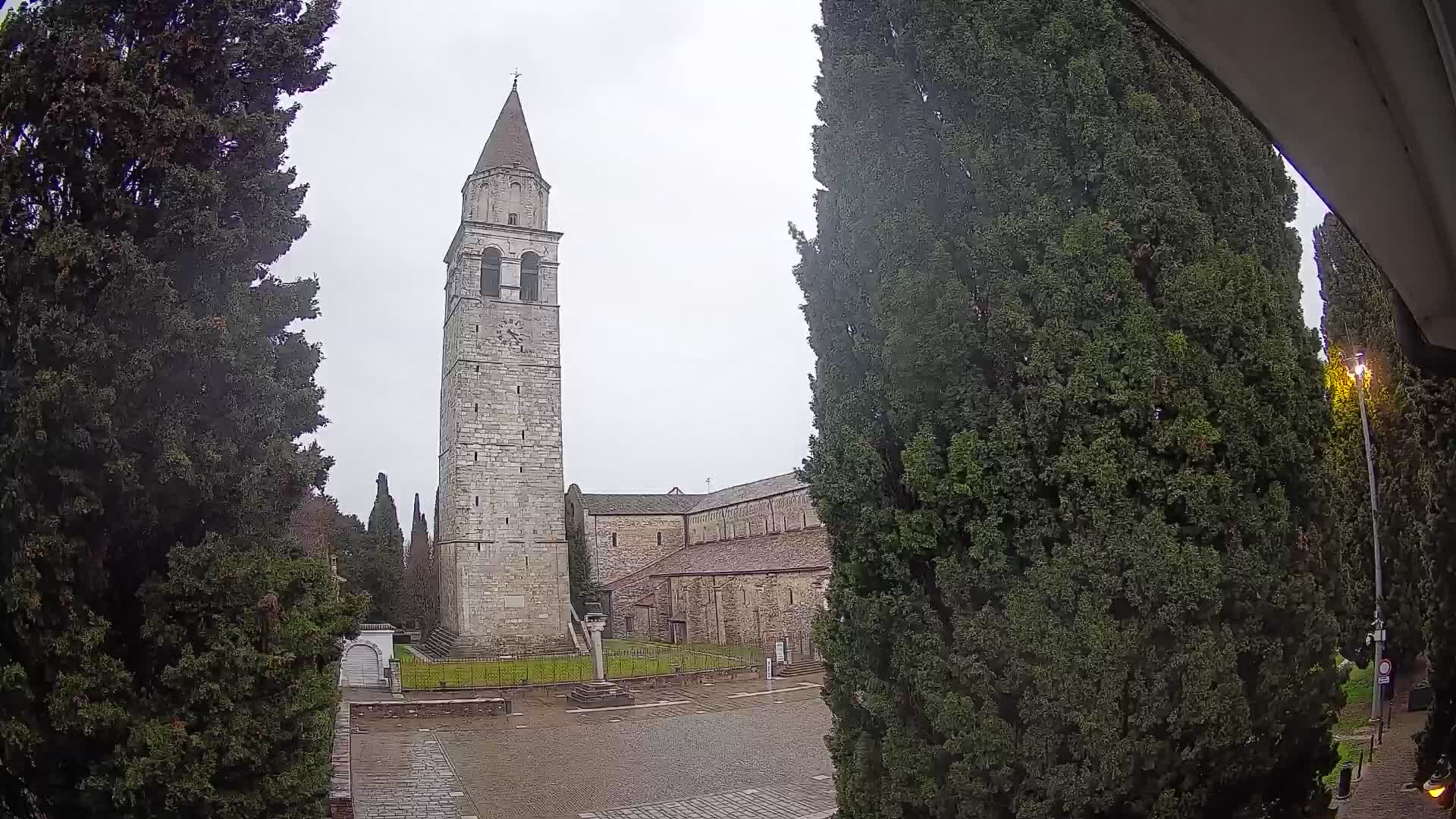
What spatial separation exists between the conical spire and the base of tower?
64.1 feet

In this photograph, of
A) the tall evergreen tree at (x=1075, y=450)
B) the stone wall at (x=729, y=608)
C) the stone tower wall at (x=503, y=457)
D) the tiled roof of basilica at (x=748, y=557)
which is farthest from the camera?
the tiled roof of basilica at (x=748, y=557)

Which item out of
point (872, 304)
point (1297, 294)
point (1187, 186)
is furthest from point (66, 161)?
point (1297, 294)

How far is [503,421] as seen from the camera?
116 ft

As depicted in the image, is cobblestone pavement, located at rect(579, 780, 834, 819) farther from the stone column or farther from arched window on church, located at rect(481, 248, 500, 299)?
arched window on church, located at rect(481, 248, 500, 299)

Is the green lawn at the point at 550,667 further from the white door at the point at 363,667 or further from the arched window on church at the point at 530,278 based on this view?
the arched window on church at the point at 530,278

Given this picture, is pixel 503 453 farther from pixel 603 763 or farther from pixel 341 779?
pixel 341 779

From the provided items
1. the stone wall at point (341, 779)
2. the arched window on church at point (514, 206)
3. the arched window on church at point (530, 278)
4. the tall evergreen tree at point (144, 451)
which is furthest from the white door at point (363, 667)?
the tall evergreen tree at point (144, 451)

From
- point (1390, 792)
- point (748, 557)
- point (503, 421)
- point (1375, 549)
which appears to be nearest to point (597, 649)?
point (503, 421)

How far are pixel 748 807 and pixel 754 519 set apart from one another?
32768 millimetres

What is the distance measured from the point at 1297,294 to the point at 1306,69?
4.20m

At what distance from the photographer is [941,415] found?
562 cm

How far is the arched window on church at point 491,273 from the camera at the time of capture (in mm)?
36281

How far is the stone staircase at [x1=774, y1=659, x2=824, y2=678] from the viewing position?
29422 millimetres

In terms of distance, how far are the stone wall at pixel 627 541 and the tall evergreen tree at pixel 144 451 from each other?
44.0 metres
